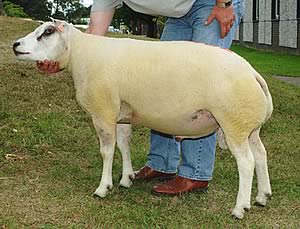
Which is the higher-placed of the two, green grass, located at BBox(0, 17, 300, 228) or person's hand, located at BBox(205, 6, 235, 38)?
person's hand, located at BBox(205, 6, 235, 38)

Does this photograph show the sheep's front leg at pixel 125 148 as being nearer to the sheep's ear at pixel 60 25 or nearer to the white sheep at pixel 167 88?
the white sheep at pixel 167 88

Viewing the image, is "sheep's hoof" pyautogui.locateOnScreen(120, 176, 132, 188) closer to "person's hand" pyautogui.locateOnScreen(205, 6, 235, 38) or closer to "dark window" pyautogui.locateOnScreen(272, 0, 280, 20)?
"person's hand" pyautogui.locateOnScreen(205, 6, 235, 38)

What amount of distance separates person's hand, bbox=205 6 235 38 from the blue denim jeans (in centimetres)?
4

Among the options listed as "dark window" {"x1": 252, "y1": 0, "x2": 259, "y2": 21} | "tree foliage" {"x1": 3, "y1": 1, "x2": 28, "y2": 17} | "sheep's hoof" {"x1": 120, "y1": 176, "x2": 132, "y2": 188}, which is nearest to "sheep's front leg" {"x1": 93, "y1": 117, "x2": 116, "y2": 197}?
"sheep's hoof" {"x1": 120, "y1": 176, "x2": 132, "y2": 188}

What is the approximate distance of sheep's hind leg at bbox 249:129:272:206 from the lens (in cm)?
498

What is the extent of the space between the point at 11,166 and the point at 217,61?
246 cm

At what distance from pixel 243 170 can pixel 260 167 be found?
38cm

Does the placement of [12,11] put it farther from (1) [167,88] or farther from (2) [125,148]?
(1) [167,88]

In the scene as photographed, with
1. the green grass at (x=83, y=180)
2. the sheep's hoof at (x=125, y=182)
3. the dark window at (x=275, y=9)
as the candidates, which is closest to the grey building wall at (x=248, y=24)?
the dark window at (x=275, y=9)

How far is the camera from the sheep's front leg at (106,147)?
4.96 meters

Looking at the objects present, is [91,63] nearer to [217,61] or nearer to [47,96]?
[217,61]

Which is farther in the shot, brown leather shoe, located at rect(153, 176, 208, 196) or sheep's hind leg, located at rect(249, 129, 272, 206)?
brown leather shoe, located at rect(153, 176, 208, 196)

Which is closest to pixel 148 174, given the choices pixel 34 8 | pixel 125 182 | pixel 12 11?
pixel 125 182

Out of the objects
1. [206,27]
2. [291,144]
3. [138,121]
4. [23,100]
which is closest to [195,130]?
[138,121]
